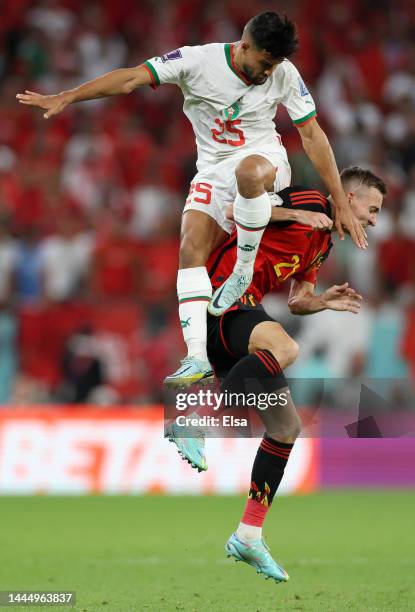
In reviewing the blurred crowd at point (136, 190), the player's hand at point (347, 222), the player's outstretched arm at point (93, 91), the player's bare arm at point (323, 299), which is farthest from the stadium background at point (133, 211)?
the player's outstretched arm at point (93, 91)

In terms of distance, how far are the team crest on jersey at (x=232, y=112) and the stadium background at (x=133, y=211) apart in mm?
5542

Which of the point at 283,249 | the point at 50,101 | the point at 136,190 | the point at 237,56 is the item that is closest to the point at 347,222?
the point at 283,249

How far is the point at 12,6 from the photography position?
1895 cm

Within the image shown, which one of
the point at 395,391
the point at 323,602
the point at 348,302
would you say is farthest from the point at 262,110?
the point at 395,391

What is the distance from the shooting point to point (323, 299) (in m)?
7.89

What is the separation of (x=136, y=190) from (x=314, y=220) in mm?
9617

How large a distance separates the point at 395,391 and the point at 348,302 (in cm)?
536

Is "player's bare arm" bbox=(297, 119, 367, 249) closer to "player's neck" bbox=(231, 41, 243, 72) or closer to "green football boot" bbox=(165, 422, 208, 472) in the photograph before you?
"player's neck" bbox=(231, 41, 243, 72)

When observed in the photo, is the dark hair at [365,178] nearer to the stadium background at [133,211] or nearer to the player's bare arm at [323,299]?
the player's bare arm at [323,299]

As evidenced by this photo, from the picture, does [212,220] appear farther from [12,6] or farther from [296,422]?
[12,6]

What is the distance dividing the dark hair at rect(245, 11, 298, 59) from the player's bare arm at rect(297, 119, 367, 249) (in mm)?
558

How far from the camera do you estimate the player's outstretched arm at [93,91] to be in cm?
704

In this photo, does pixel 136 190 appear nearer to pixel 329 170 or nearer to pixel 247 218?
pixel 329 170

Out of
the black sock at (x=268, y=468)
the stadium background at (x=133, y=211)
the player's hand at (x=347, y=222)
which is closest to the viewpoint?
the player's hand at (x=347, y=222)
